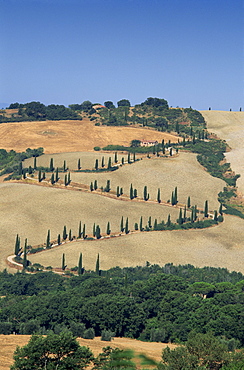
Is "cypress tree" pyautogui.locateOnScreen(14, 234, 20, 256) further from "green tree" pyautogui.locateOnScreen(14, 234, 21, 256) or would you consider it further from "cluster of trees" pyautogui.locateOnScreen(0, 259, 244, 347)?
"cluster of trees" pyautogui.locateOnScreen(0, 259, 244, 347)

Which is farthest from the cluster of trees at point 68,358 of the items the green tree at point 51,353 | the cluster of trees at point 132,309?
the cluster of trees at point 132,309

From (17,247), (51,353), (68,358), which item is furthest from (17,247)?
(68,358)

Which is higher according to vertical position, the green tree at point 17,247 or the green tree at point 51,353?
the green tree at point 51,353

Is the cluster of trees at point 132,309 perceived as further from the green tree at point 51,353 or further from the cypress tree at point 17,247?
the green tree at point 51,353

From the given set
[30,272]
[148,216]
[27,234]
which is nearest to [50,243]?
[27,234]

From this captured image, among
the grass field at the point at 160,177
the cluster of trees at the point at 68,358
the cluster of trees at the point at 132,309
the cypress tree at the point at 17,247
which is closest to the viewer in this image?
the cluster of trees at the point at 68,358

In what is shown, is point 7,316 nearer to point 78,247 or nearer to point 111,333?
point 111,333

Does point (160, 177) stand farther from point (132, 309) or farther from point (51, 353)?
point (51, 353)
